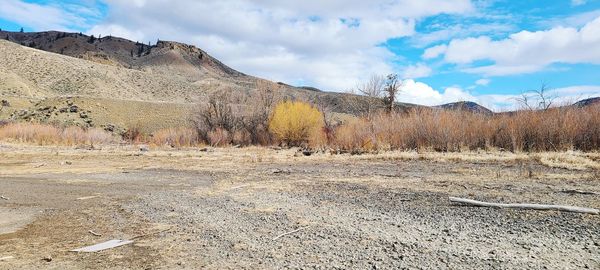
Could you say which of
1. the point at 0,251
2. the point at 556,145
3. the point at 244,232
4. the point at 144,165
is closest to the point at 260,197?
the point at 244,232

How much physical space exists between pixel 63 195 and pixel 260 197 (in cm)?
510

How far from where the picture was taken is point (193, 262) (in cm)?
583

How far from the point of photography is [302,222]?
7.95m

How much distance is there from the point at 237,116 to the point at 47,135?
14.9m

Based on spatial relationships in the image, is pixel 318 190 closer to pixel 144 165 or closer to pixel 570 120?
pixel 144 165

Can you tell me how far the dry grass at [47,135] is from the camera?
36253mm

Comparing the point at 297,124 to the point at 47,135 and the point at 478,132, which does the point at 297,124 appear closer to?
the point at 478,132

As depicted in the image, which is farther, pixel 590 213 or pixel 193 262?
pixel 590 213

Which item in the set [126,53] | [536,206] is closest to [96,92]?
[536,206]

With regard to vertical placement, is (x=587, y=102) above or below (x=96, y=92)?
below

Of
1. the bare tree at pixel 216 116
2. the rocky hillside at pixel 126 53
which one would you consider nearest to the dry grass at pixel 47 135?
the bare tree at pixel 216 116

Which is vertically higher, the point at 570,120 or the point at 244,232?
the point at 570,120

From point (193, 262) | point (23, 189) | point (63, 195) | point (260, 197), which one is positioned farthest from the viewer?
point (23, 189)

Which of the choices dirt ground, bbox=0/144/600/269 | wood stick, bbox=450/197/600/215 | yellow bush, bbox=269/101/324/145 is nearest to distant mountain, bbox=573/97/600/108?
dirt ground, bbox=0/144/600/269
